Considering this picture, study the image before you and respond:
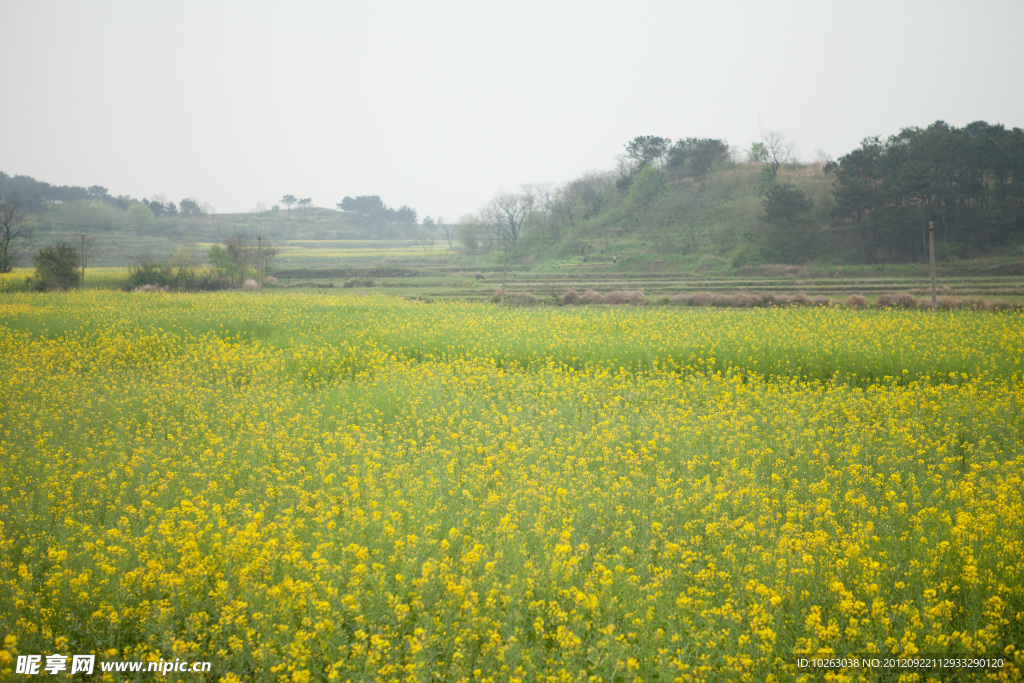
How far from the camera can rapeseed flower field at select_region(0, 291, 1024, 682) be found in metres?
3.87

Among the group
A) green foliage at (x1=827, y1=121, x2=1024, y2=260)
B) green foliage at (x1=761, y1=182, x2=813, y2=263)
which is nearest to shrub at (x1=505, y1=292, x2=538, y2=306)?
green foliage at (x1=761, y1=182, x2=813, y2=263)

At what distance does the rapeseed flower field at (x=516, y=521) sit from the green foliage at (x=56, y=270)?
33.5 m

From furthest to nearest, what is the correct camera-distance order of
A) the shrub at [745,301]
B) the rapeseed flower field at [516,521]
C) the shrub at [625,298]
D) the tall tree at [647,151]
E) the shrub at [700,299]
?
the tall tree at [647,151]
the shrub at [625,298]
the shrub at [700,299]
the shrub at [745,301]
the rapeseed flower field at [516,521]

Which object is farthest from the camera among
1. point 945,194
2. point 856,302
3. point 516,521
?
point 945,194

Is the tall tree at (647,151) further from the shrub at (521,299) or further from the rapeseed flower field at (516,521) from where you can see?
the rapeseed flower field at (516,521)

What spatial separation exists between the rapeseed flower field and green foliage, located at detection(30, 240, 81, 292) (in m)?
33.5

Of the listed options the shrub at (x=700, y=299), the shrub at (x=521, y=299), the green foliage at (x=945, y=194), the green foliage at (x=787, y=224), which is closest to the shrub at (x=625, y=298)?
the shrub at (x=700, y=299)

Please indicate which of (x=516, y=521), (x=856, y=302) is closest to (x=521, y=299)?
(x=856, y=302)

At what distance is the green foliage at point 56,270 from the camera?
123 feet

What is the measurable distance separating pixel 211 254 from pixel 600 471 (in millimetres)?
51420

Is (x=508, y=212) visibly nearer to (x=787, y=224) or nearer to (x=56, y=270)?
(x=787, y=224)

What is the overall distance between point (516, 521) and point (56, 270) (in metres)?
44.8

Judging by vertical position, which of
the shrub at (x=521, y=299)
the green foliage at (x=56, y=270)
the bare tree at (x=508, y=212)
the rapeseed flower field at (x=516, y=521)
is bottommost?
the rapeseed flower field at (x=516, y=521)

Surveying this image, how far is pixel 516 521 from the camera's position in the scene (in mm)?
5418
